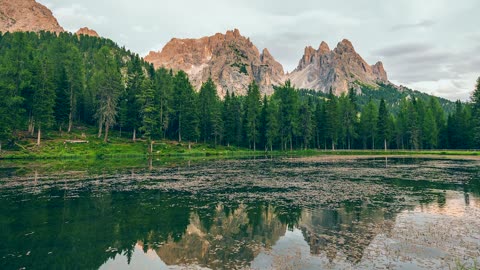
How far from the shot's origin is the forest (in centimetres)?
8275

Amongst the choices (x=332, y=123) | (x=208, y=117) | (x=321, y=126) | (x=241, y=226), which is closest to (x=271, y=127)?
(x=208, y=117)

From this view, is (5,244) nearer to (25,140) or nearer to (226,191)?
(226,191)

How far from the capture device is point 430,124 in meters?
122

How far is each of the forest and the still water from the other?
5814cm

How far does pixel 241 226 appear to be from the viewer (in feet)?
62.8

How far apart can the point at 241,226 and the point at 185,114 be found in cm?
9011

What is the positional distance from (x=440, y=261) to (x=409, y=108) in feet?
408

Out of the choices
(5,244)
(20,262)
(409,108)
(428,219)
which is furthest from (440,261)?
(409,108)

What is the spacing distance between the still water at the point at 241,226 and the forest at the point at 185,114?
191ft

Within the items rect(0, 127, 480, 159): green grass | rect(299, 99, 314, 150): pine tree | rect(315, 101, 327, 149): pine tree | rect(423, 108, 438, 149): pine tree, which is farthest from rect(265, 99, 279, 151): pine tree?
rect(423, 108, 438, 149): pine tree

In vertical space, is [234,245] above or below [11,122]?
below

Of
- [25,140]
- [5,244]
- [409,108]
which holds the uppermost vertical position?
[409,108]

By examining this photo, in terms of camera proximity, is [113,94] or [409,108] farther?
[409,108]

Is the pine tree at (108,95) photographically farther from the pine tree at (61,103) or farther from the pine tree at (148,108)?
the pine tree at (61,103)
